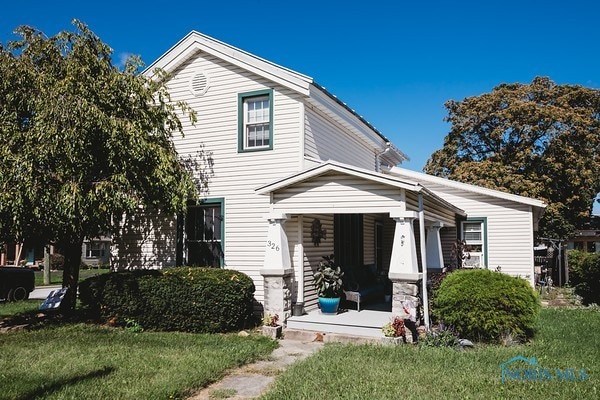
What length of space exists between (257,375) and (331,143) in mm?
7385

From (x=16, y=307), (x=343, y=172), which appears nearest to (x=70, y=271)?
(x=16, y=307)

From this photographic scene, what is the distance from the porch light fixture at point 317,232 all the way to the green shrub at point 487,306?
11.2 feet

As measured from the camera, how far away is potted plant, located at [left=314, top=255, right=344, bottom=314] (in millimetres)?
10391

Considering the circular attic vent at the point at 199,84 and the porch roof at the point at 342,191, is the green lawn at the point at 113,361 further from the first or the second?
the circular attic vent at the point at 199,84

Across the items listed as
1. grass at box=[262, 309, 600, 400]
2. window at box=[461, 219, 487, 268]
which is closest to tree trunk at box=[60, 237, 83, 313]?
grass at box=[262, 309, 600, 400]

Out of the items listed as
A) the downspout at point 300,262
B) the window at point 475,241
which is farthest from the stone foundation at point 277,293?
the window at point 475,241

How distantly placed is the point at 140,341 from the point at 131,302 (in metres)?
1.53

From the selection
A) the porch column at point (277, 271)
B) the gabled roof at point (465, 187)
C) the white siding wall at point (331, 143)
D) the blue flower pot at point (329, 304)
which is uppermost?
the white siding wall at point (331, 143)

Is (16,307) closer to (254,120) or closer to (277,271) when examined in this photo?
(277,271)

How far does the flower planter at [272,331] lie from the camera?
9.23 meters

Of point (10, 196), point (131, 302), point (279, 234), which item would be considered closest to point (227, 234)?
point (279, 234)

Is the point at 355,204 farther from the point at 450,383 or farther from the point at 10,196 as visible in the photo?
the point at 10,196

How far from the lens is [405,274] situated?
28.8ft

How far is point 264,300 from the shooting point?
10.0 meters
